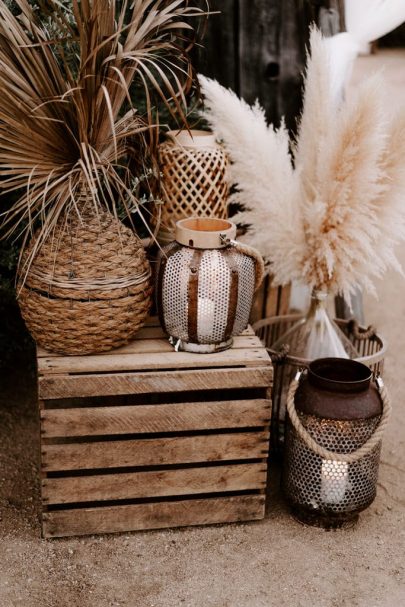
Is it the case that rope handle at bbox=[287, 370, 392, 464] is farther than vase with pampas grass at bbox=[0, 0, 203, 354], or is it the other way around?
rope handle at bbox=[287, 370, 392, 464]

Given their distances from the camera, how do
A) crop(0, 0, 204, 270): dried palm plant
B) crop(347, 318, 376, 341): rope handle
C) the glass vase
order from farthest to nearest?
crop(347, 318, 376, 341): rope handle, the glass vase, crop(0, 0, 204, 270): dried palm plant

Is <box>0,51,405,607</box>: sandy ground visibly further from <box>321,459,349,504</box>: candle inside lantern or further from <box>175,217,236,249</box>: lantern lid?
<box>175,217,236,249</box>: lantern lid

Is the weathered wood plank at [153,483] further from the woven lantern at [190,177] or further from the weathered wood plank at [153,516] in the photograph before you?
the woven lantern at [190,177]

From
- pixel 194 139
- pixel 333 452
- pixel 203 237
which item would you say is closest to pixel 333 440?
pixel 333 452

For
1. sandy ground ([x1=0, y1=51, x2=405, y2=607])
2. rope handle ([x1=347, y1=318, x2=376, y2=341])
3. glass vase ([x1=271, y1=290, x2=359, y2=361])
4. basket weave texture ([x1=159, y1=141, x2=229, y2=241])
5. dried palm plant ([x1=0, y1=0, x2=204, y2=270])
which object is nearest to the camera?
→ dried palm plant ([x1=0, y1=0, x2=204, y2=270])

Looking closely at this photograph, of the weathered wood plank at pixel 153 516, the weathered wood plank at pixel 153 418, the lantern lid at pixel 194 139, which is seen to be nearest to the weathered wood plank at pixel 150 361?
the weathered wood plank at pixel 153 418

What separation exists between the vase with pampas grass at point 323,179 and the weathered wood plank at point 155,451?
24.4 inches

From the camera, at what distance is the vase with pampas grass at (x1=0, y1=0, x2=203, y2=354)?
216 centimetres

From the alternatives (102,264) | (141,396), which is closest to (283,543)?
(141,396)

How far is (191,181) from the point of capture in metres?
2.66

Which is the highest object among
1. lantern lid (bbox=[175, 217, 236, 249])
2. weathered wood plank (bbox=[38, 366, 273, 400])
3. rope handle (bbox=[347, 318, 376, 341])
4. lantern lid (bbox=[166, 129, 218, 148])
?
lantern lid (bbox=[166, 129, 218, 148])

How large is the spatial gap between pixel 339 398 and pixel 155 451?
0.58m

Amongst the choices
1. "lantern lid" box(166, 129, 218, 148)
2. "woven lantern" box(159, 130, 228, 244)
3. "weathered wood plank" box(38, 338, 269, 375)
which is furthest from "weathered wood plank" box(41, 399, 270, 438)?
"lantern lid" box(166, 129, 218, 148)

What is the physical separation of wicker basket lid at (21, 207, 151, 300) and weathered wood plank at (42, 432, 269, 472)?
455 millimetres
